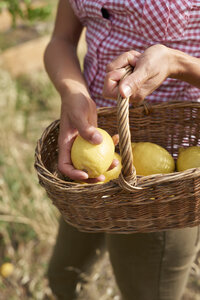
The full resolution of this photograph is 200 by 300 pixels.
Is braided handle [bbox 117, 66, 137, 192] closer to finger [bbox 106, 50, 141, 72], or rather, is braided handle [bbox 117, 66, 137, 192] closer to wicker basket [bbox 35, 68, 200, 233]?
wicker basket [bbox 35, 68, 200, 233]

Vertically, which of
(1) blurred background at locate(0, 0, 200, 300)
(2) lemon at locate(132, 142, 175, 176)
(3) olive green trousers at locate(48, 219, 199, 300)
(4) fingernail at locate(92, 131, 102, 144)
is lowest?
(1) blurred background at locate(0, 0, 200, 300)

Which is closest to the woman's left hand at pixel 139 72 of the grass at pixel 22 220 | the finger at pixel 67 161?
the finger at pixel 67 161

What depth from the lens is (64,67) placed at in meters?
1.18

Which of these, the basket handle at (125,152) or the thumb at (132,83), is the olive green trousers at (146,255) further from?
the thumb at (132,83)

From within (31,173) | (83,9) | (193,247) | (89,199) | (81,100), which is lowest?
(31,173)

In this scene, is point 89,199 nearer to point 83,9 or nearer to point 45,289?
point 83,9

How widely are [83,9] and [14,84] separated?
2.19 m

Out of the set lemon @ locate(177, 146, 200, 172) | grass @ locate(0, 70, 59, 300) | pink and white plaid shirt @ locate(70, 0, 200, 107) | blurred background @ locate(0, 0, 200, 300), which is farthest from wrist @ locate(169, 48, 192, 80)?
grass @ locate(0, 70, 59, 300)

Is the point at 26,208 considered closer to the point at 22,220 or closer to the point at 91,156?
the point at 22,220

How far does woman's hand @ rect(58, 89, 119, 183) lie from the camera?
0.98 metres

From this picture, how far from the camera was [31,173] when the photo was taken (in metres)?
2.38

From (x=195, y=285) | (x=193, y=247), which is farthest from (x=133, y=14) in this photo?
(x=195, y=285)

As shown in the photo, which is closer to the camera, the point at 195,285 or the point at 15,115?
the point at 195,285

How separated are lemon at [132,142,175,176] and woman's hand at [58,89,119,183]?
0.07 meters
